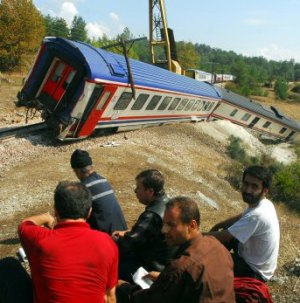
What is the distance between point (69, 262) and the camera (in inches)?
113

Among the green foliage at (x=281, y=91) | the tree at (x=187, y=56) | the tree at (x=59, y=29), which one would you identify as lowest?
the tree at (x=59, y=29)

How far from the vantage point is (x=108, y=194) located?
4.77 meters

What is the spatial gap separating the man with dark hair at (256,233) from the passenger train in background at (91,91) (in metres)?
8.44

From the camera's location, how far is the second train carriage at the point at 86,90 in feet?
40.5

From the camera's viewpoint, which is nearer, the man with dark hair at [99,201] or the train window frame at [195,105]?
the man with dark hair at [99,201]

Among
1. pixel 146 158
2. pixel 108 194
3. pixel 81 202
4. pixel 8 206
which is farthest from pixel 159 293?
pixel 146 158

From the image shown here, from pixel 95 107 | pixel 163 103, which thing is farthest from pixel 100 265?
pixel 163 103

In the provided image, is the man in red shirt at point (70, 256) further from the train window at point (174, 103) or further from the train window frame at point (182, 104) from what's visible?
the train window frame at point (182, 104)

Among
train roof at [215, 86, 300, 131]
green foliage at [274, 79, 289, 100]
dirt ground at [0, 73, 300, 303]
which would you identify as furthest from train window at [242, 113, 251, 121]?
green foliage at [274, 79, 289, 100]

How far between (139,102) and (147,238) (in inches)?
441

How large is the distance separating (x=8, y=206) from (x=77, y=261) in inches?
241

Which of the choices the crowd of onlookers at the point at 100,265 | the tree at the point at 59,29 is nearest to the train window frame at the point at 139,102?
the crowd of onlookers at the point at 100,265

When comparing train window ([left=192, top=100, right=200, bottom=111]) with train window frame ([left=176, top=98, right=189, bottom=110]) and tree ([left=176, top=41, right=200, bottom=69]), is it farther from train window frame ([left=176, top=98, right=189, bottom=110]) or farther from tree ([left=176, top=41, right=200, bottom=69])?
tree ([left=176, top=41, right=200, bottom=69])

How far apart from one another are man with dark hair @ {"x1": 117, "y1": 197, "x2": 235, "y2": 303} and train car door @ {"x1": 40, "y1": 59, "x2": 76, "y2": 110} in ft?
33.6
